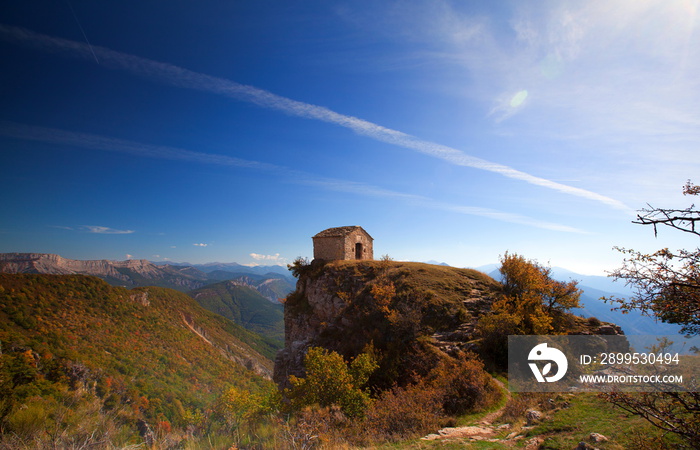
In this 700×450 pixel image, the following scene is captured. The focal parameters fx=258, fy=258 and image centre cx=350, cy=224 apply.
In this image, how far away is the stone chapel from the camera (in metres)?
31.7

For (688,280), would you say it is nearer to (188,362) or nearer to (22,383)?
(22,383)

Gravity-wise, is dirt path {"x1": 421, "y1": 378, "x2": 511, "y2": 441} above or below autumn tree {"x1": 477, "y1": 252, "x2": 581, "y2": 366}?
below

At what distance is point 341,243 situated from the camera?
3161cm

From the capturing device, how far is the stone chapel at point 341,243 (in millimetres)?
31688

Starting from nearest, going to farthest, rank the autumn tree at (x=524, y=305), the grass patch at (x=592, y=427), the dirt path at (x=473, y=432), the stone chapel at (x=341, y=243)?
the grass patch at (x=592, y=427)
the dirt path at (x=473, y=432)
the autumn tree at (x=524, y=305)
the stone chapel at (x=341, y=243)

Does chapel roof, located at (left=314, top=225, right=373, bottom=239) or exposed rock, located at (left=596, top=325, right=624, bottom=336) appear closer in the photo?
exposed rock, located at (left=596, top=325, right=624, bottom=336)

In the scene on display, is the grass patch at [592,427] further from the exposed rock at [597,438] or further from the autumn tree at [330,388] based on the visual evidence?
the autumn tree at [330,388]

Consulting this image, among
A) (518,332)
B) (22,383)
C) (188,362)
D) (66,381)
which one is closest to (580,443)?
(518,332)

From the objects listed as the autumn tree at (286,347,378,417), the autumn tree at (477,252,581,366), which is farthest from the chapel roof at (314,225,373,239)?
the autumn tree at (286,347,378,417)

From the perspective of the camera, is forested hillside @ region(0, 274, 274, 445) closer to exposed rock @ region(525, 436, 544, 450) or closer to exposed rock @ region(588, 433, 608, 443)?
exposed rock @ region(525, 436, 544, 450)

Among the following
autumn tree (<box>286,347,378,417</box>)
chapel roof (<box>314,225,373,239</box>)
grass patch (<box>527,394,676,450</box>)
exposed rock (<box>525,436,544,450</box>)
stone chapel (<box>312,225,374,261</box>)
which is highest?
chapel roof (<box>314,225,373,239</box>)

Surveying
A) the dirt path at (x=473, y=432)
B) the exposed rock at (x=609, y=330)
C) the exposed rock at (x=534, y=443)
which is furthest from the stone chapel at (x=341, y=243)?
the exposed rock at (x=534, y=443)

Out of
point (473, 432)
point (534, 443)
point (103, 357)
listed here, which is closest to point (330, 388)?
point (473, 432)

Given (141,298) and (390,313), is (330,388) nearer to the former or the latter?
(390,313)
